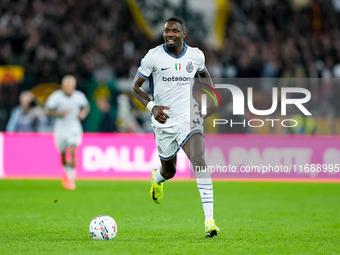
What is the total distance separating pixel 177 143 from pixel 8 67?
12.1 m

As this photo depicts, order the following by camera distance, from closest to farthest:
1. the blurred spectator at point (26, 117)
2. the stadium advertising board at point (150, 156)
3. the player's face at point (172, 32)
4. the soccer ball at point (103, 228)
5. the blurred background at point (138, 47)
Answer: the soccer ball at point (103, 228)
the player's face at point (172, 32)
the stadium advertising board at point (150, 156)
the blurred spectator at point (26, 117)
the blurred background at point (138, 47)

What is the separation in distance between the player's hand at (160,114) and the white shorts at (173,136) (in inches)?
14.4

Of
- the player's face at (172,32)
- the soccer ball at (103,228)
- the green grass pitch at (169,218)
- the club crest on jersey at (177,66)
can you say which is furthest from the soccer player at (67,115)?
the soccer ball at (103,228)

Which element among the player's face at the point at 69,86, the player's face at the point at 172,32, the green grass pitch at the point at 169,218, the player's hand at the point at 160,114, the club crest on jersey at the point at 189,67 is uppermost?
the player's face at the point at 172,32

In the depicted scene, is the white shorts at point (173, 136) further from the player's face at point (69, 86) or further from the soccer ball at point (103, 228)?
the player's face at point (69, 86)

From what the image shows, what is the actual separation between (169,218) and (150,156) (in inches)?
288

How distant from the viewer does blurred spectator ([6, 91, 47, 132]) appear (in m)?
16.2

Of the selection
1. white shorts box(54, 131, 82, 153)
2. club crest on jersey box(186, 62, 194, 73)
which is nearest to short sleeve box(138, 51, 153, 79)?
club crest on jersey box(186, 62, 194, 73)

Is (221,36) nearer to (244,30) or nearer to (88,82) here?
(244,30)

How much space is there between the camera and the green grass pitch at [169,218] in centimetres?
613

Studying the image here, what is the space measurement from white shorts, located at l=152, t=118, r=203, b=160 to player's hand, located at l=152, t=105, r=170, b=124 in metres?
0.37

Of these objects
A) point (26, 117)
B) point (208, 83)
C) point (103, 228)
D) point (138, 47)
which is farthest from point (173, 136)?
point (138, 47)

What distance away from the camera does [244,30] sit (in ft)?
75.7

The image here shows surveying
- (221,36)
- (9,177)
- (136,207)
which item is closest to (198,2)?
(221,36)
